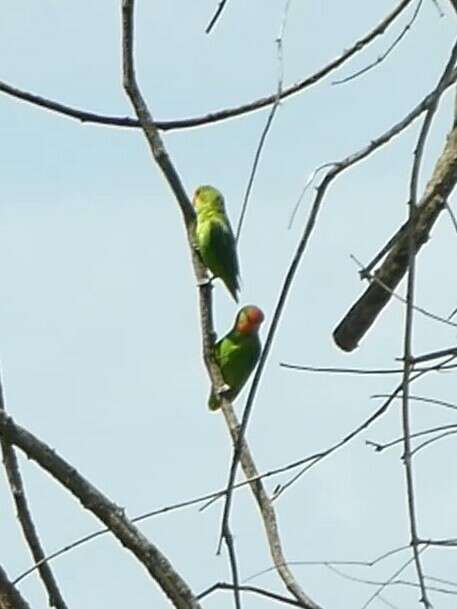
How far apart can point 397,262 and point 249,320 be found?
399cm

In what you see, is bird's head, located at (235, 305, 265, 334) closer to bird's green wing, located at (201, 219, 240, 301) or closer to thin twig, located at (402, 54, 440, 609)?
bird's green wing, located at (201, 219, 240, 301)

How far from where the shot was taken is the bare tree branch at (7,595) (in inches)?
63.7

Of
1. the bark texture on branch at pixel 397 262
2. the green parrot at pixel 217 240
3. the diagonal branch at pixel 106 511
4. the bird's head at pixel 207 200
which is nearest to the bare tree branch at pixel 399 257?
the bark texture on branch at pixel 397 262

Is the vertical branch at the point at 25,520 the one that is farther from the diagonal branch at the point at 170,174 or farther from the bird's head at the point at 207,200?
the bird's head at the point at 207,200

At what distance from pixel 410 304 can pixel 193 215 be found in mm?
922

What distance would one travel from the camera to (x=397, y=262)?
69.1 inches

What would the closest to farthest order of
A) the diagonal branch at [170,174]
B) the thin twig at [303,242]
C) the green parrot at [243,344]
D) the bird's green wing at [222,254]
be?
the thin twig at [303,242] < the diagonal branch at [170,174] < the green parrot at [243,344] < the bird's green wing at [222,254]

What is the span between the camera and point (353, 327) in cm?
182

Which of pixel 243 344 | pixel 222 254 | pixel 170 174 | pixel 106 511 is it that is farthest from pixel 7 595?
pixel 243 344

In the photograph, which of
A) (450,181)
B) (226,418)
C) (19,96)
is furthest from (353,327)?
(19,96)

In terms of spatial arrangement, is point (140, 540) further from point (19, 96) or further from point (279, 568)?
point (19, 96)

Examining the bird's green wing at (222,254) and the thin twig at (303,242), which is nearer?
the thin twig at (303,242)

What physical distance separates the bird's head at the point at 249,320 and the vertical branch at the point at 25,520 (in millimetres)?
3790

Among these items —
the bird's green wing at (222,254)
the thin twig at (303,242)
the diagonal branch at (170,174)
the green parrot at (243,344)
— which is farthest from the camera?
the bird's green wing at (222,254)
